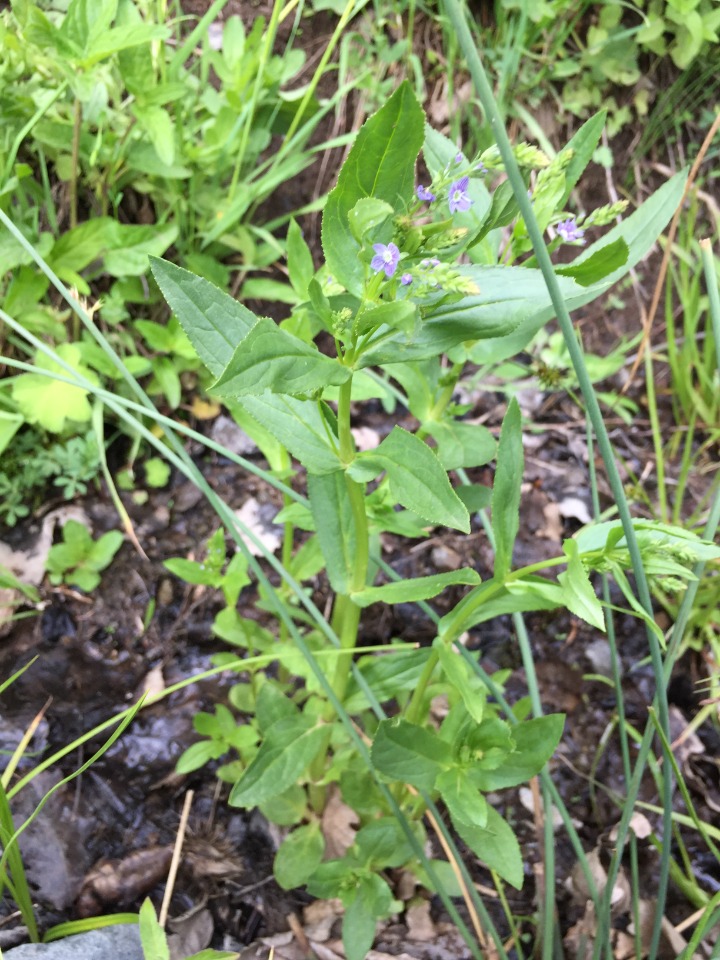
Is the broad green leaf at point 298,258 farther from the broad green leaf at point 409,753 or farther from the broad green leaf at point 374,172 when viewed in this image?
the broad green leaf at point 409,753

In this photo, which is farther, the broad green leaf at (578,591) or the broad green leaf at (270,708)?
the broad green leaf at (270,708)

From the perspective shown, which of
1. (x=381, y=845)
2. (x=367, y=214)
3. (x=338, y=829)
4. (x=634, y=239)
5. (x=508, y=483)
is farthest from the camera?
(x=338, y=829)

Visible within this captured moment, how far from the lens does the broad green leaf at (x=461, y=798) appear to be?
3.89 feet

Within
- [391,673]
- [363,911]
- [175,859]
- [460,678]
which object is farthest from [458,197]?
[175,859]

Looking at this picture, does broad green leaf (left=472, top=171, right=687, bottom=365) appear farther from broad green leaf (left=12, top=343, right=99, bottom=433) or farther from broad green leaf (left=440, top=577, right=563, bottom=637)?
broad green leaf (left=12, top=343, right=99, bottom=433)

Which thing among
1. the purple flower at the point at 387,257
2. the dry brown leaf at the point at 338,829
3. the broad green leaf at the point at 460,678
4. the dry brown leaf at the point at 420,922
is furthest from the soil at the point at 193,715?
the purple flower at the point at 387,257

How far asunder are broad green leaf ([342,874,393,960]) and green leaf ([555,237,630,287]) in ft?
3.92

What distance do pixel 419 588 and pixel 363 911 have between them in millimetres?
707

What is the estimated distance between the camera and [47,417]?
1.94 meters

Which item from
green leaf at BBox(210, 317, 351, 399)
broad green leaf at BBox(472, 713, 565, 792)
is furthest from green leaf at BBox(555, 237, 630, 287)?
broad green leaf at BBox(472, 713, 565, 792)

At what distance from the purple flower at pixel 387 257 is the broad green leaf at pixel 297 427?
30 cm

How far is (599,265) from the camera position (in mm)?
1047

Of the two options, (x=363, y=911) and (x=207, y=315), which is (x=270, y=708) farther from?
(x=207, y=315)

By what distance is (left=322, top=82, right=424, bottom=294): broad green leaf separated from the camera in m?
0.89
